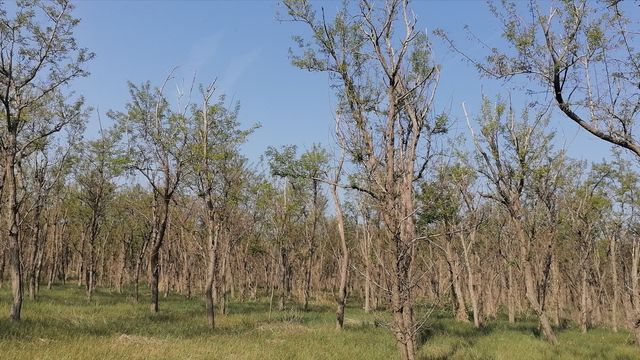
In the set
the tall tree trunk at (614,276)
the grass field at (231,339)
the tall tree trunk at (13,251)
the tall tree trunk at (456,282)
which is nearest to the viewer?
the grass field at (231,339)

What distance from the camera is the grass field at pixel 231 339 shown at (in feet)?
33.1

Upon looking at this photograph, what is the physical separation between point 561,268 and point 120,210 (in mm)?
35236

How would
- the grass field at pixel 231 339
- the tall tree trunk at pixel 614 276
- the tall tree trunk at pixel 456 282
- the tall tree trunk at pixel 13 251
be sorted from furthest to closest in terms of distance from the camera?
1. the tall tree trunk at pixel 456 282
2. the tall tree trunk at pixel 614 276
3. the tall tree trunk at pixel 13 251
4. the grass field at pixel 231 339

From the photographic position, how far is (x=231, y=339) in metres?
13.9

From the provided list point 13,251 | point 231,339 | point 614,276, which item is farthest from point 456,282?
point 13,251

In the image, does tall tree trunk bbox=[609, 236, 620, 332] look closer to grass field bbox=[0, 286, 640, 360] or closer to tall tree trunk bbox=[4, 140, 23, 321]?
grass field bbox=[0, 286, 640, 360]

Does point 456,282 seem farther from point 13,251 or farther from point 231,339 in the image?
point 13,251

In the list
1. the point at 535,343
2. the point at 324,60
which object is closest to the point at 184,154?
the point at 324,60

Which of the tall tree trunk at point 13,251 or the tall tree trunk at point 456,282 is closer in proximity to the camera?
the tall tree trunk at point 13,251

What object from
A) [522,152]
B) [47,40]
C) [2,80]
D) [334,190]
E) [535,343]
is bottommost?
[535,343]

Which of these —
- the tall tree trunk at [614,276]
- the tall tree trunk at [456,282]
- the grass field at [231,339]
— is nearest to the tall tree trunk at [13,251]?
the grass field at [231,339]

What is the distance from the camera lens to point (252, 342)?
1360 centimetres

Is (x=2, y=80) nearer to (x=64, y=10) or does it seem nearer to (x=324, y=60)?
(x=64, y=10)

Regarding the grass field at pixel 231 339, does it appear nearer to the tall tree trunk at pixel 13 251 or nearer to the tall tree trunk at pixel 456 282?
the tall tree trunk at pixel 13 251
